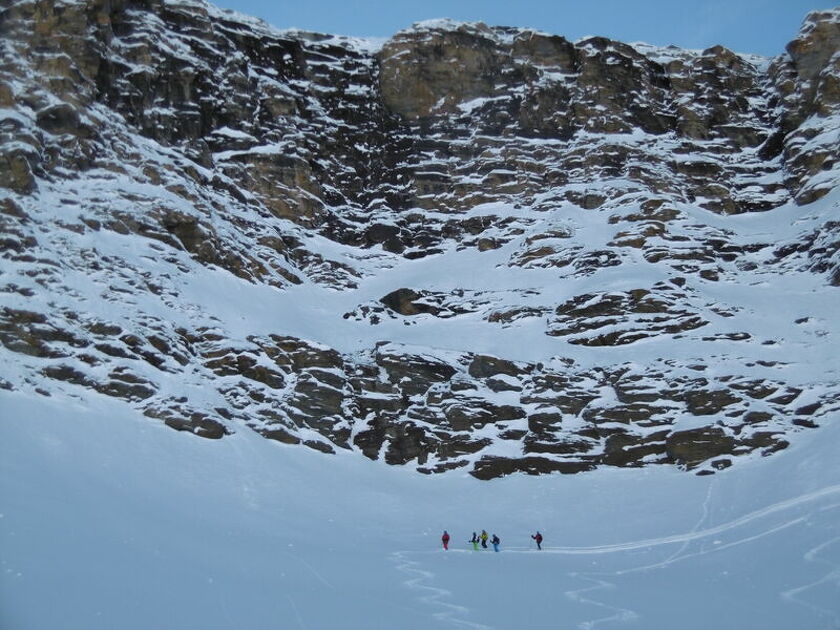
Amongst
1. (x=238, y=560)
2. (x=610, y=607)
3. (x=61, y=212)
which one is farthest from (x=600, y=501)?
(x=61, y=212)

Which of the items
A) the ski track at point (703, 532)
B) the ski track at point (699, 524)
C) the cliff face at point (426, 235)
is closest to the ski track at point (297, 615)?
the ski track at point (703, 532)

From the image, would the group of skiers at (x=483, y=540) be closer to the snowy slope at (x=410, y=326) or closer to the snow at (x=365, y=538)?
the snow at (x=365, y=538)

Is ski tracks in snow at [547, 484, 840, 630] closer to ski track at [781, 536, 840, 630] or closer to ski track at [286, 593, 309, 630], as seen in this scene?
→ ski track at [781, 536, 840, 630]

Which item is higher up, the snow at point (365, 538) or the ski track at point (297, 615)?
the snow at point (365, 538)

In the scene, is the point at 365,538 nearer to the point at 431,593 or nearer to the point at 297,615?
the point at 431,593

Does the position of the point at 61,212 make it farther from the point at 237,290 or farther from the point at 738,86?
the point at 738,86

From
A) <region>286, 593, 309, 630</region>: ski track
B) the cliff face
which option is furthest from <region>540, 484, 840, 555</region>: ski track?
<region>286, 593, 309, 630</region>: ski track
